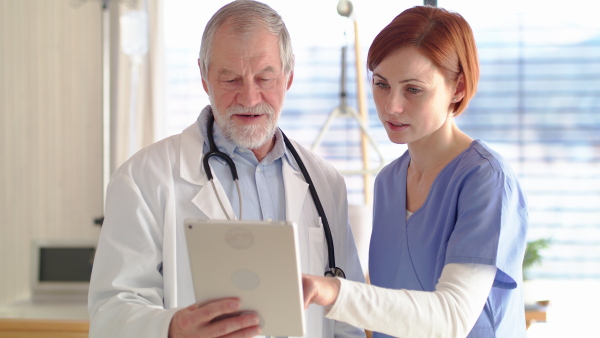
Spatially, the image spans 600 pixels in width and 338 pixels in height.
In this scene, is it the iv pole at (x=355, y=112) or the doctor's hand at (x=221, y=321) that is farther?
the iv pole at (x=355, y=112)

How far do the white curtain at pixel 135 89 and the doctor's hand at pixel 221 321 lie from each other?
8.36 ft

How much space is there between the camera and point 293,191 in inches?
61.9

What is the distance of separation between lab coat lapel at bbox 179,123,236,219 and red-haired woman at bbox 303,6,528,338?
0.43m

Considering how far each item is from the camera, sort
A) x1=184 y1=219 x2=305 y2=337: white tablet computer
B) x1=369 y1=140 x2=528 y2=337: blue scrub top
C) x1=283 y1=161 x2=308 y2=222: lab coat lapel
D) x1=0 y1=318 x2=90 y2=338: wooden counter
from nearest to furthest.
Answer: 1. x1=184 y1=219 x2=305 y2=337: white tablet computer
2. x1=369 y1=140 x2=528 y2=337: blue scrub top
3. x1=283 y1=161 x2=308 y2=222: lab coat lapel
4. x1=0 y1=318 x2=90 y2=338: wooden counter

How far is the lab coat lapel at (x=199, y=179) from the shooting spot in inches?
57.6

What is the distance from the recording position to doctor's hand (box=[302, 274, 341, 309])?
1.08 m

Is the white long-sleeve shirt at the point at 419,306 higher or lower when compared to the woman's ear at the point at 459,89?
lower

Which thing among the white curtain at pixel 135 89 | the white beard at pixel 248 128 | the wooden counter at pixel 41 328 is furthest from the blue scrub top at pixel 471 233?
the white curtain at pixel 135 89

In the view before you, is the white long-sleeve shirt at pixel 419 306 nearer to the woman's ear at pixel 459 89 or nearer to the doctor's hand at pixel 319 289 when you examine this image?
the doctor's hand at pixel 319 289

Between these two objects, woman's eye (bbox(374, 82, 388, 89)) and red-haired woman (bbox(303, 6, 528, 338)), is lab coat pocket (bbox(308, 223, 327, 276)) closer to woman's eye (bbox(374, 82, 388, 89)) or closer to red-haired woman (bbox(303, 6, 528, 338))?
red-haired woman (bbox(303, 6, 528, 338))

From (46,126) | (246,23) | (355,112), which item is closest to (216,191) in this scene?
(246,23)

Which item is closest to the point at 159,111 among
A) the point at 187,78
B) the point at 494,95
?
the point at 187,78

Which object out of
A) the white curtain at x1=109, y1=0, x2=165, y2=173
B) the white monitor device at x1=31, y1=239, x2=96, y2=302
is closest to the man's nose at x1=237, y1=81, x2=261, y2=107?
the white monitor device at x1=31, y1=239, x2=96, y2=302

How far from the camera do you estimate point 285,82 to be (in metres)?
1.56
